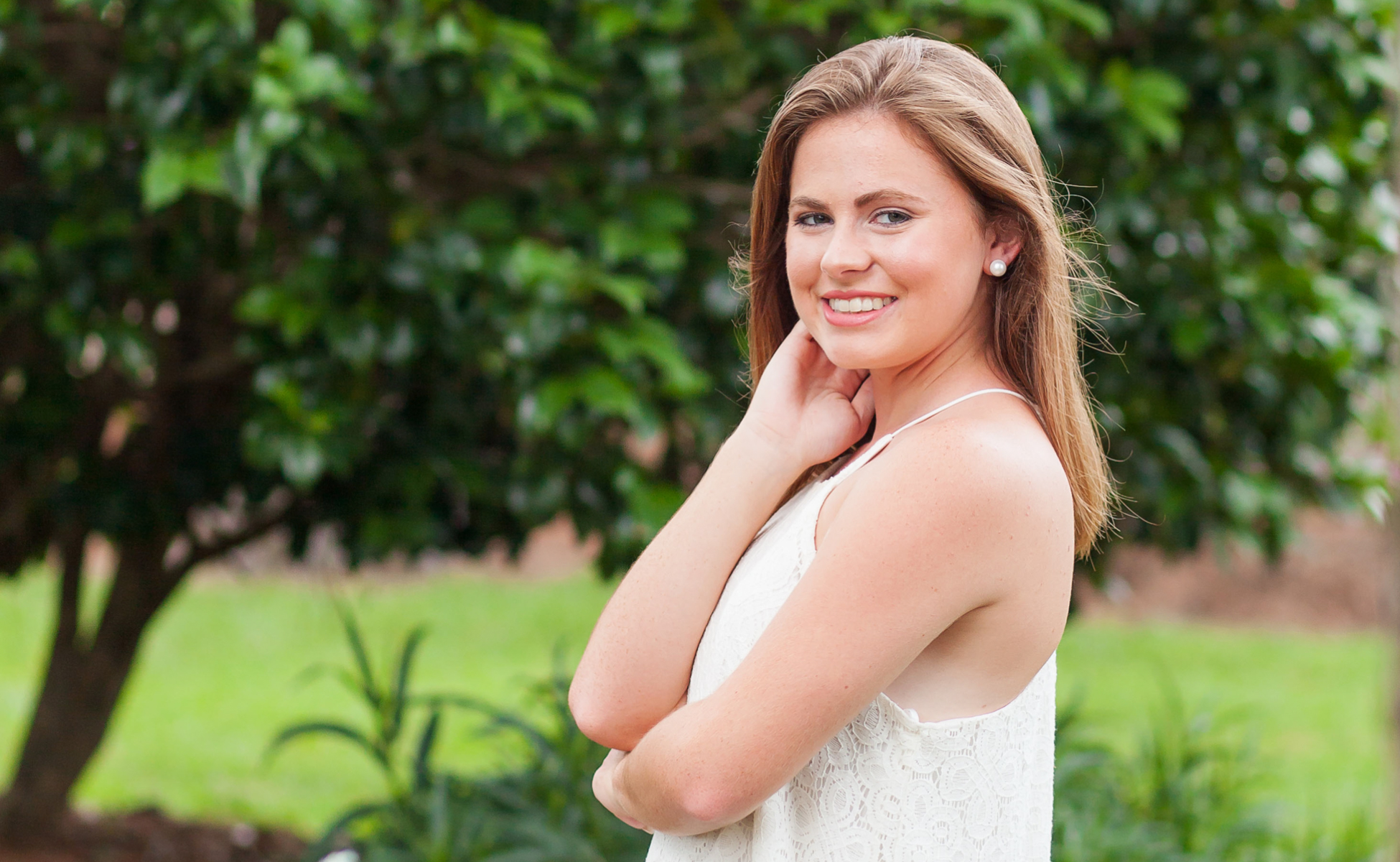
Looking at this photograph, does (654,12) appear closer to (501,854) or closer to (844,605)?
(844,605)

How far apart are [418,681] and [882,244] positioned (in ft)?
26.3

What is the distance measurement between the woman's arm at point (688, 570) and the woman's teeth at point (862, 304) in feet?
0.72

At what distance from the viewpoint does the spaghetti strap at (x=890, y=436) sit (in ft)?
5.24

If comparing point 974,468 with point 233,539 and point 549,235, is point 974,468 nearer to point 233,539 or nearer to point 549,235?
point 549,235

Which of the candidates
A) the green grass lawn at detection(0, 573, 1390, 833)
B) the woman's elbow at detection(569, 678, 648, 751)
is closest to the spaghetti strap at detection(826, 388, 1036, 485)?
the woman's elbow at detection(569, 678, 648, 751)

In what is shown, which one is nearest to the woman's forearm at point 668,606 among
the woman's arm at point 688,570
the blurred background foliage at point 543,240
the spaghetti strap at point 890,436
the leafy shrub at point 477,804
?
the woman's arm at point 688,570

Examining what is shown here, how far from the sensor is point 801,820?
1613 mm

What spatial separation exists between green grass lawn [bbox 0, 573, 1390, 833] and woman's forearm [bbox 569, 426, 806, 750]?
3.33 meters

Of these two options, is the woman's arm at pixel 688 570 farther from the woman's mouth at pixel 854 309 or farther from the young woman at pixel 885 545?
the woman's mouth at pixel 854 309

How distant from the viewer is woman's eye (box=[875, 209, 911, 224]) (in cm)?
157

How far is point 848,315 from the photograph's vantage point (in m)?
1.62

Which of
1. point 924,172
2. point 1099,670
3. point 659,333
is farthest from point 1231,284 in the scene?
point 1099,670

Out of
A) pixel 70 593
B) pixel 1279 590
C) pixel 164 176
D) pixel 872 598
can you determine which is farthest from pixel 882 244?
pixel 1279 590

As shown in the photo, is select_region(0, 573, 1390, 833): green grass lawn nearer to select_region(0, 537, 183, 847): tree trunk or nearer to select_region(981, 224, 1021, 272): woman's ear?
select_region(0, 537, 183, 847): tree trunk
